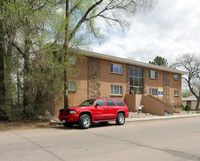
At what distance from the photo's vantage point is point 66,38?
13.5 metres

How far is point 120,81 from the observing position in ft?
78.0

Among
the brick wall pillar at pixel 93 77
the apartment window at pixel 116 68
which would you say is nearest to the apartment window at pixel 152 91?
the apartment window at pixel 116 68

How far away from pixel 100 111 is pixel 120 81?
39.7 ft

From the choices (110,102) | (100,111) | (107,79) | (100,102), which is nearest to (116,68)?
(107,79)

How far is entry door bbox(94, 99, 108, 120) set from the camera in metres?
11.8

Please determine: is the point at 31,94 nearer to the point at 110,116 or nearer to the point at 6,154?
the point at 110,116

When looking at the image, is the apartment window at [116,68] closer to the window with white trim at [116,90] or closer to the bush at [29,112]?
the window with white trim at [116,90]

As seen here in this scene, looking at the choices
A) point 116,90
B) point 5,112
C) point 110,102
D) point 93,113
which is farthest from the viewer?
point 116,90

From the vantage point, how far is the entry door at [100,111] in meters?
11.8

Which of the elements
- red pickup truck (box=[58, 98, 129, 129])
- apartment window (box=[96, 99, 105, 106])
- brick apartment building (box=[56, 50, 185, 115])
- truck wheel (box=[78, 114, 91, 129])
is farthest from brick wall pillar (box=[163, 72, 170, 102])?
truck wheel (box=[78, 114, 91, 129])

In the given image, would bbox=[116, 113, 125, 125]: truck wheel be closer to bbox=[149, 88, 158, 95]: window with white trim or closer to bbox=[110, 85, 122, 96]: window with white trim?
bbox=[110, 85, 122, 96]: window with white trim

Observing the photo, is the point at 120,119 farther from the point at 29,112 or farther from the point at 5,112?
the point at 5,112

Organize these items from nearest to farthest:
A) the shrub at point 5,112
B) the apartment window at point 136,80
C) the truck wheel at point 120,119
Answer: the shrub at point 5,112
the truck wheel at point 120,119
the apartment window at point 136,80

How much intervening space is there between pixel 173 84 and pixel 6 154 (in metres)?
29.5
